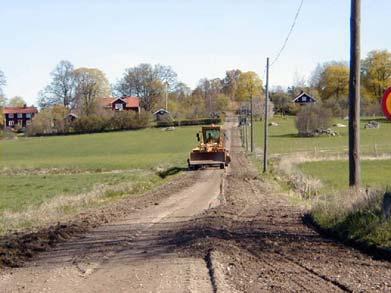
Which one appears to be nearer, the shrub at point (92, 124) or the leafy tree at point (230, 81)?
the shrub at point (92, 124)

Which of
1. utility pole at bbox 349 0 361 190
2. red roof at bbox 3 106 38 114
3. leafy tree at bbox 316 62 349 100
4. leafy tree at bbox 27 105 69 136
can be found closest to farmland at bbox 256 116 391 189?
leafy tree at bbox 316 62 349 100

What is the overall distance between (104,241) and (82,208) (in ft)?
32.0

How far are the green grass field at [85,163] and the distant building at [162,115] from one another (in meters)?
9.73

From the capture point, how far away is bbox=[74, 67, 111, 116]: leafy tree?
155500 millimetres

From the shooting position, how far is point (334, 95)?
14050 cm

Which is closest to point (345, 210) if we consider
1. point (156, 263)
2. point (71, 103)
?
point (156, 263)

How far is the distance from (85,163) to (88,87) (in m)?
91.5

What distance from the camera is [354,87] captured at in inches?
659

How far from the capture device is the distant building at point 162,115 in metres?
138

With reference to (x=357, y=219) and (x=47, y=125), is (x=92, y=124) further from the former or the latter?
(x=357, y=219)

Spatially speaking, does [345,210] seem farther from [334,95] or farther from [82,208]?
[334,95]

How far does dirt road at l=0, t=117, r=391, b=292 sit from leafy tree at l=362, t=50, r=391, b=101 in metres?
110

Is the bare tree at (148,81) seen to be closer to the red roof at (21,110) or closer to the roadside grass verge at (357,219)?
the red roof at (21,110)

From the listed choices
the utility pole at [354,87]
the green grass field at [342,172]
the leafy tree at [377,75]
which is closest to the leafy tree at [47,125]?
the leafy tree at [377,75]
